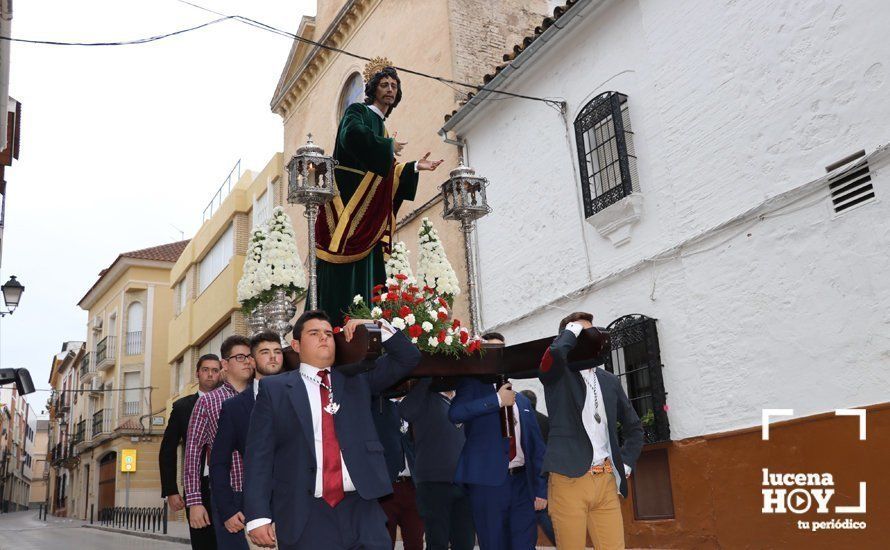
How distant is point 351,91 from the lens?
18.8 m

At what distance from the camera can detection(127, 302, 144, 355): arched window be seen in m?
38.6

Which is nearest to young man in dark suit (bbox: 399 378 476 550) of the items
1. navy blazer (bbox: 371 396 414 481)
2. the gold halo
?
navy blazer (bbox: 371 396 414 481)

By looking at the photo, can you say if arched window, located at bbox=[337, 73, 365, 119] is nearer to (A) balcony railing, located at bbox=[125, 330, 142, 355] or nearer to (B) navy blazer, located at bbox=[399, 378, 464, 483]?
(B) navy blazer, located at bbox=[399, 378, 464, 483]

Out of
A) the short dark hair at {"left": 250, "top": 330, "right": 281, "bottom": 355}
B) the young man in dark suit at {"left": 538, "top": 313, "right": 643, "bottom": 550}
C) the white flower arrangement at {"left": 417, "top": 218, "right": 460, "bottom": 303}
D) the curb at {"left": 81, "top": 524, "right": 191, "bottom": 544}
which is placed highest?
the white flower arrangement at {"left": 417, "top": 218, "right": 460, "bottom": 303}

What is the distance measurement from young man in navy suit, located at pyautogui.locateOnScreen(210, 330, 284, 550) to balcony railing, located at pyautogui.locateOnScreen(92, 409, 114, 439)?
36.5 metres

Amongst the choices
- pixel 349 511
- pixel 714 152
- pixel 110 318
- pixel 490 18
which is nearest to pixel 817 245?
pixel 714 152

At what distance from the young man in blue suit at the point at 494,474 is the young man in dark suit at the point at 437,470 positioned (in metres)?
0.18

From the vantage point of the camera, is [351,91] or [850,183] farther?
[351,91]

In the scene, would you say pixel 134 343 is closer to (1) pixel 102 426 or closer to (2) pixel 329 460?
(1) pixel 102 426

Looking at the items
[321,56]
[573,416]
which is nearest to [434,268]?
[573,416]

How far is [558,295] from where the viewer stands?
11.1 meters

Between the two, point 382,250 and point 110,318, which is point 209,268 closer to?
point 110,318

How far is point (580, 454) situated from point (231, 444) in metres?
2.24

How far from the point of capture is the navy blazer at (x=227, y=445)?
5.05 metres
